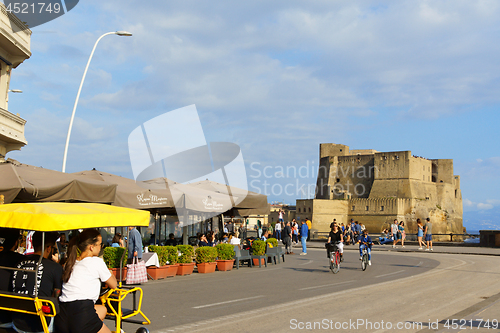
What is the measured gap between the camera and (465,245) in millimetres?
31375

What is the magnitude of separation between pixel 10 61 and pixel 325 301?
717 inches

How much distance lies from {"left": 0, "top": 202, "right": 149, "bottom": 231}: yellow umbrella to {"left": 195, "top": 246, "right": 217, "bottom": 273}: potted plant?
9.53m

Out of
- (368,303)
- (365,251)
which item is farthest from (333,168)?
(368,303)

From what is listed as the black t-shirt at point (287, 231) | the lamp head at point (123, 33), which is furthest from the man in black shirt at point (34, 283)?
the black t-shirt at point (287, 231)

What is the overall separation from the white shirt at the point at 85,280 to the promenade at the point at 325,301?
2.13m

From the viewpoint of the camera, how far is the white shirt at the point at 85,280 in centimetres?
495

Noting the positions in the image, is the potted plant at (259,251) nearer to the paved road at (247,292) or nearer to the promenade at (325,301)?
the paved road at (247,292)

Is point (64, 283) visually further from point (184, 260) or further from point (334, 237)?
point (334, 237)

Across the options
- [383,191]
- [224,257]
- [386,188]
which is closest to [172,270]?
[224,257]

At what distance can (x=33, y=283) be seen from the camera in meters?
5.00

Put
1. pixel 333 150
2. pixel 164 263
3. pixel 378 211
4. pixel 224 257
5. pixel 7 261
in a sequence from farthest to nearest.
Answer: pixel 333 150 → pixel 378 211 → pixel 224 257 → pixel 164 263 → pixel 7 261

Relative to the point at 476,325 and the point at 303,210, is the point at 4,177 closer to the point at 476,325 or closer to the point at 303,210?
the point at 476,325

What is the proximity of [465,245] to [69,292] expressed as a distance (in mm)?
31509

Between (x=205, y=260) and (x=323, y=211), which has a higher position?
(x=323, y=211)
